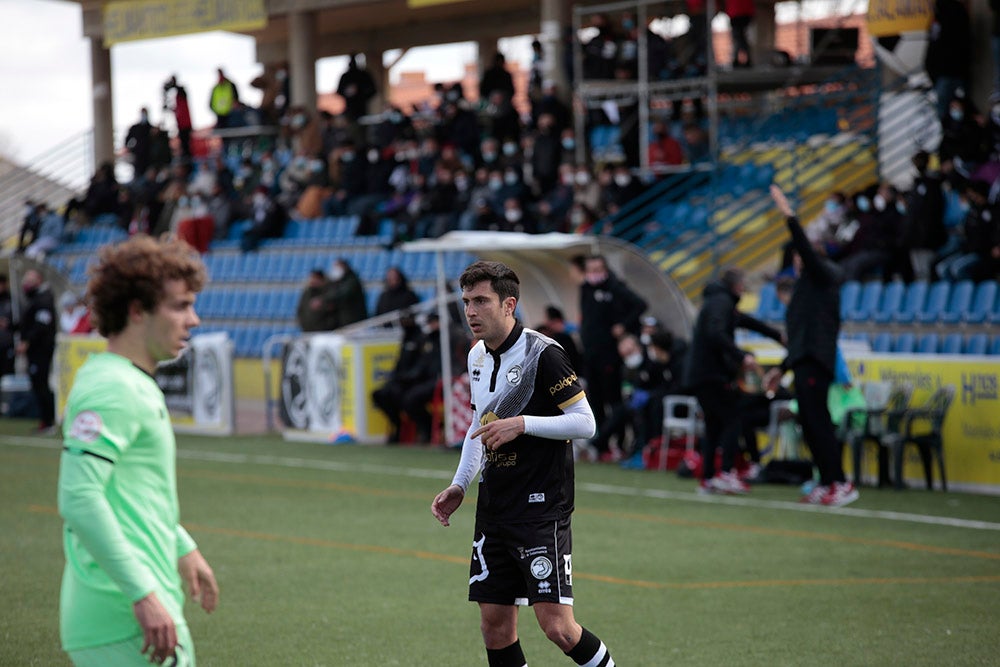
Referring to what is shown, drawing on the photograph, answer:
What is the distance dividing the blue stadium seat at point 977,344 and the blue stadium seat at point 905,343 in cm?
65

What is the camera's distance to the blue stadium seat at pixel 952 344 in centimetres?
1580

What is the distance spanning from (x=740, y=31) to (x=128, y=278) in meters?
20.3

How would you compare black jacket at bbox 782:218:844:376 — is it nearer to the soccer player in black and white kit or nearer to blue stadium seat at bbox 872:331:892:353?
blue stadium seat at bbox 872:331:892:353

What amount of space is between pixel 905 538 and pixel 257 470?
7.82m

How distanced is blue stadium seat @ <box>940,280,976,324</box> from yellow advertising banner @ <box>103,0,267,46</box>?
1695 centimetres

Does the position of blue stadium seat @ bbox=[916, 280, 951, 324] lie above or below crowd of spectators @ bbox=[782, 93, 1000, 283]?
below

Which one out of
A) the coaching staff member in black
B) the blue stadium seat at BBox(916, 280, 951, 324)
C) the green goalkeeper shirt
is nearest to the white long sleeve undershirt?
the green goalkeeper shirt

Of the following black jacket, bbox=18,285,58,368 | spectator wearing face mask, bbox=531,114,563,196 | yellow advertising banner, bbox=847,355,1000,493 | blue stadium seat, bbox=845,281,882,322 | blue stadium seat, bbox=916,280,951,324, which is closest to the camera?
yellow advertising banner, bbox=847,355,1000,493

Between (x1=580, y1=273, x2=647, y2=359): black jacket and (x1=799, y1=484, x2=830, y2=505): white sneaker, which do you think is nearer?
(x1=799, y1=484, x2=830, y2=505): white sneaker

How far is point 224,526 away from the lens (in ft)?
39.8

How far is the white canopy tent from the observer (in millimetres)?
17156

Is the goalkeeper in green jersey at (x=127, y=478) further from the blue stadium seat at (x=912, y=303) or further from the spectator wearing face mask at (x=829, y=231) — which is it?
the spectator wearing face mask at (x=829, y=231)

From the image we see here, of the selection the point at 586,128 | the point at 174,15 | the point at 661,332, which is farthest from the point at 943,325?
the point at 174,15

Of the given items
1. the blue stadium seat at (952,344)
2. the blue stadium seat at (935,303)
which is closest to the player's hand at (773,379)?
the blue stadium seat at (952,344)
